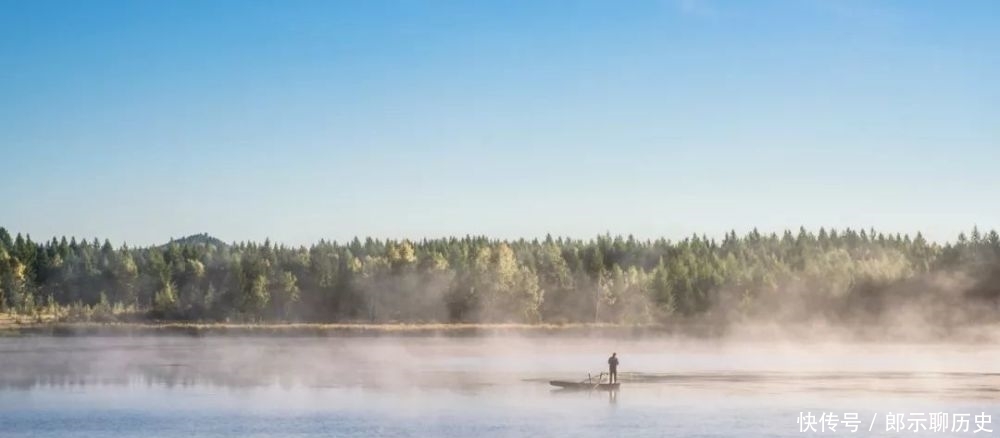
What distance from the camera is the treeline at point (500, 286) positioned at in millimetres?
133750

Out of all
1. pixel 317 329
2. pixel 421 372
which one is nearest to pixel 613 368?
pixel 421 372

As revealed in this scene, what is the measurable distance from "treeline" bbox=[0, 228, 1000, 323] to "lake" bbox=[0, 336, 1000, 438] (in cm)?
4556

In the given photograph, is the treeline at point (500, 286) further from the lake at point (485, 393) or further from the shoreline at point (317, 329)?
the lake at point (485, 393)

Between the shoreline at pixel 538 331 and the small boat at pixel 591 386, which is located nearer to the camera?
the small boat at pixel 591 386

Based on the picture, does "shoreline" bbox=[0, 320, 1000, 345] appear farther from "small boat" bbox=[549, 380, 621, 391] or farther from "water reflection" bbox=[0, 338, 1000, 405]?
"small boat" bbox=[549, 380, 621, 391]

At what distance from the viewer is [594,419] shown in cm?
4288

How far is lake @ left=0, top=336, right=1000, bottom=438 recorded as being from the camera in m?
40.5

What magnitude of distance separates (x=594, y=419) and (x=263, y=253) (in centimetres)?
14267

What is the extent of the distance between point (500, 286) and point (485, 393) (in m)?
88.7

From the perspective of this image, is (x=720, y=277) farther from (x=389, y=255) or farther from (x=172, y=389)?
(x=172, y=389)

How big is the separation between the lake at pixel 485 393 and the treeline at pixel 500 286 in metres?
45.6

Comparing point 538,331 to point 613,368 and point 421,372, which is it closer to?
point 421,372

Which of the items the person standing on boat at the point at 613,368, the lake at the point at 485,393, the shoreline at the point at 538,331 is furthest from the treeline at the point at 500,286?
the person standing on boat at the point at 613,368

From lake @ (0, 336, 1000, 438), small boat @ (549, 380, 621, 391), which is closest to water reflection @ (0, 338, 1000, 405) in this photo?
lake @ (0, 336, 1000, 438)
